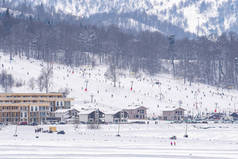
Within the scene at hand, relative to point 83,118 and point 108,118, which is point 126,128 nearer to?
point 108,118

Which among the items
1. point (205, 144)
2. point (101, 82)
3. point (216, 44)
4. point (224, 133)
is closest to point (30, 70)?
point (101, 82)

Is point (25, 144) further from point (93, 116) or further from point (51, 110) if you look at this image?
point (51, 110)

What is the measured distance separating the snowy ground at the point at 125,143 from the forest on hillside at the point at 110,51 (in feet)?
229

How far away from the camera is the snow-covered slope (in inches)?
5782

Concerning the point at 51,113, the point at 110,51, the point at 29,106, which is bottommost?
the point at 51,113

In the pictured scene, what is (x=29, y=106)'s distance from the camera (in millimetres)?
127562

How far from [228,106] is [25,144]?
79.8m

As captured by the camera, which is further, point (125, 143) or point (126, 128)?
point (126, 128)

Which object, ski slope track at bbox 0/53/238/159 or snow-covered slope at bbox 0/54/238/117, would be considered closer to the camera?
ski slope track at bbox 0/53/238/159

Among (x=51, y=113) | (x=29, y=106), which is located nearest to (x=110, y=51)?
(x=51, y=113)

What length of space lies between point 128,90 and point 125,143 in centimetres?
7177

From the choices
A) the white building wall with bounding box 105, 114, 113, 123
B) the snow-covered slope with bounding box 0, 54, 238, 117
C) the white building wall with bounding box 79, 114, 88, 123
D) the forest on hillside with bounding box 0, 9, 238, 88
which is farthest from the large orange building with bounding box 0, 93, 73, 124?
the forest on hillside with bounding box 0, 9, 238, 88

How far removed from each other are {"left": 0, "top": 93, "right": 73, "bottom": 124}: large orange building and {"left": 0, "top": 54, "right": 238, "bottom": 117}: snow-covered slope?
5.01m

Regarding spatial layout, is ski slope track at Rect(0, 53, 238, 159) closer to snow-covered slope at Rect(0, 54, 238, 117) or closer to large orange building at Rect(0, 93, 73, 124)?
snow-covered slope at Rect(0, 54, 238, 117)
